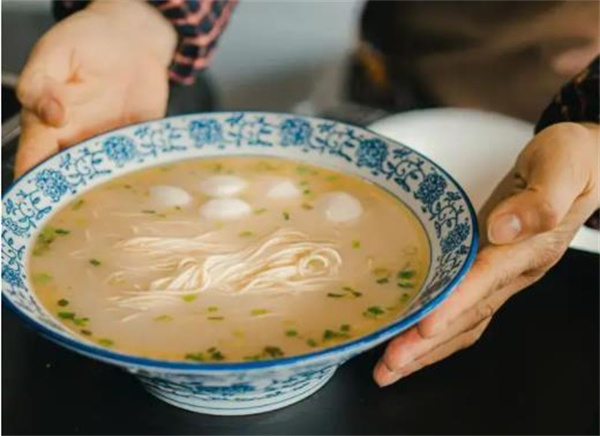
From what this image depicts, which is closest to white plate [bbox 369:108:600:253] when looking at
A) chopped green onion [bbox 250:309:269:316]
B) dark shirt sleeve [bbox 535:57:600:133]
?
dark shirt sleeve [bbox 535:57:600:133]

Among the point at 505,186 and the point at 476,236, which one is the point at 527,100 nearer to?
the point at 505,186

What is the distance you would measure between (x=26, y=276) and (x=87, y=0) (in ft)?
2.30

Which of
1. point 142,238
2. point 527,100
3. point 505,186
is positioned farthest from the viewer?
point 527,100

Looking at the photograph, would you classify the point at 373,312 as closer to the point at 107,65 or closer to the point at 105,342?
the point at 105,342

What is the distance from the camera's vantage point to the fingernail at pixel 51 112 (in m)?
1.11

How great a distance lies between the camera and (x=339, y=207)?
1.02m

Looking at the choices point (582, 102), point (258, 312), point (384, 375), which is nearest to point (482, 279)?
point (384, 375)

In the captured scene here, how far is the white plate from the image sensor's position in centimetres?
148

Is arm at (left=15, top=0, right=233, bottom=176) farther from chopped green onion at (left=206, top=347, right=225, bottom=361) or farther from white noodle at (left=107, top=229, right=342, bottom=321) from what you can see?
chopped green onion at (left=206, top=347, right=225, bottom=361)

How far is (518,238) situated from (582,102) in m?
0.35

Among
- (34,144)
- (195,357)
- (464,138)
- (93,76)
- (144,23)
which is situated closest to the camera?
(195,357)

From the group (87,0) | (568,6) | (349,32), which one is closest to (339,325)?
(87,0)

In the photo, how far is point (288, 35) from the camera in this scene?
96.2 inches

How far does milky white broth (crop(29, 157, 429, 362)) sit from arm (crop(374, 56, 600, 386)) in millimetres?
61
